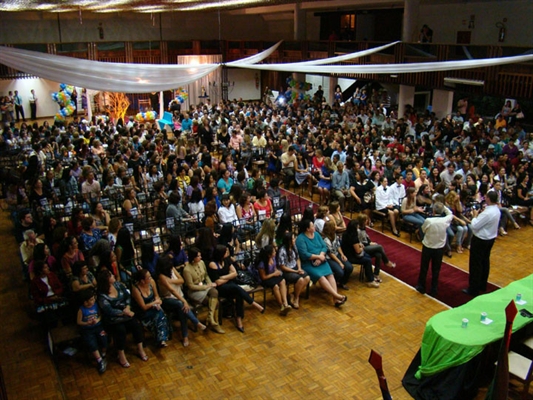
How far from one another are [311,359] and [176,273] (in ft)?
6.33

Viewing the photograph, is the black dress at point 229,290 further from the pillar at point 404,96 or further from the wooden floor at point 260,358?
the pillar at point 404,96

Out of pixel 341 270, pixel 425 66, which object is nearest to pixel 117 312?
pixel 341 270

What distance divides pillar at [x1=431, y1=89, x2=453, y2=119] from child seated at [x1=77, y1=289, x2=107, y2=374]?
14100 mm

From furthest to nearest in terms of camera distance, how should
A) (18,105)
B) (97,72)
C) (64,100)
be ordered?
(18,105) → (64,100) → (97,72)

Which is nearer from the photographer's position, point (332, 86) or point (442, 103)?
point (442, 103)

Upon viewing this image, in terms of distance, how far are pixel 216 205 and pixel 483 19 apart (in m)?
13.6

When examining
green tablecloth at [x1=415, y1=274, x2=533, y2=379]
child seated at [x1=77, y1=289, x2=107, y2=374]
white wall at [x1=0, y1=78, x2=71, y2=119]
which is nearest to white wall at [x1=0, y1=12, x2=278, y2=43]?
white wall at [x1=0, y1=78, x2=71, y2=119]

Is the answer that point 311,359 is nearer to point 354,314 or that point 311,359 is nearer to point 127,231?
point 354,314

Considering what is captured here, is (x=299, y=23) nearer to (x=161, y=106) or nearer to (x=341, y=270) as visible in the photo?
(x=161, y=106)

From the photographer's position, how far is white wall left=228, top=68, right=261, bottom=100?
26.8m

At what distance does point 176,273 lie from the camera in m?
6.20

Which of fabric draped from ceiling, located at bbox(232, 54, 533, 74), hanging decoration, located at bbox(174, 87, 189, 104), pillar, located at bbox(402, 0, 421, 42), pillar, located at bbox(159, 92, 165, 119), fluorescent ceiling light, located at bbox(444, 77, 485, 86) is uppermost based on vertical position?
pillar, located at bbox(402, 0, 421, 42)

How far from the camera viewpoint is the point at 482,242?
7008 mm

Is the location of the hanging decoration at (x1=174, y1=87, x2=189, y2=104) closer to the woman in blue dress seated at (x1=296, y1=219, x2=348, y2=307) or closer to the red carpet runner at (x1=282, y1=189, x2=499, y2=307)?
the red carpet runner at (x1=282, y1=189, x2=499, y2=307)
